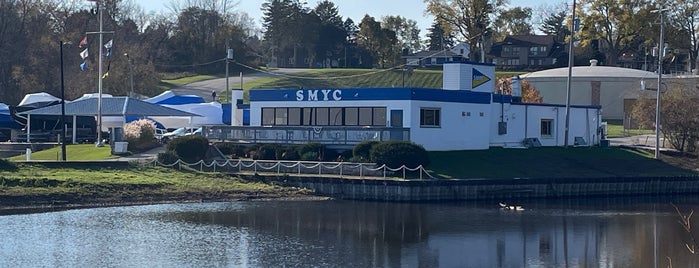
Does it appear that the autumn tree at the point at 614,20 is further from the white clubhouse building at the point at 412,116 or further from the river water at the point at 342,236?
the river water at the point at 342,236

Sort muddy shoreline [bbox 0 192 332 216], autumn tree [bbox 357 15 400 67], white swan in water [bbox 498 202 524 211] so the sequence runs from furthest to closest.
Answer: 1. autumn tree [bbox 357 15 400 67]
2. white swan in water [bbox 498 202 524 211]
3. muddy shoreline [bbox 0 192 332 216]

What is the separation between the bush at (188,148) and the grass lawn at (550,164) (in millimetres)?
12069

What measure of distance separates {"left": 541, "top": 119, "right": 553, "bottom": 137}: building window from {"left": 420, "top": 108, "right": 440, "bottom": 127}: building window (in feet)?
37.5

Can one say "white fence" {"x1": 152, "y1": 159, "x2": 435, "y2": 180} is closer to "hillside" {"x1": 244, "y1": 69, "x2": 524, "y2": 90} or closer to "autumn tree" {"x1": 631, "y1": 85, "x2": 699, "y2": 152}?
"autumn tree" {"x1": 631, "y1": 85, "x2": 699, "y2": 152}

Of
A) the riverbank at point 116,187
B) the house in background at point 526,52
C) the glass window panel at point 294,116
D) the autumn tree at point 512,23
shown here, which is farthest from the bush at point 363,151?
the house in background at point 526,52

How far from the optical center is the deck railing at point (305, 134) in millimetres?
53844

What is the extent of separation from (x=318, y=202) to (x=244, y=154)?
383 inches

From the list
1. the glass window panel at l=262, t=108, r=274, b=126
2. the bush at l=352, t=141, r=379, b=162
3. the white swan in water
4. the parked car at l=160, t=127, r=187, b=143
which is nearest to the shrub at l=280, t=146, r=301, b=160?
the bush at l=352, t=141, r=379, b=162

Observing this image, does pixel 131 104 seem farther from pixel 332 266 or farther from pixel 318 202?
pixel 332 266

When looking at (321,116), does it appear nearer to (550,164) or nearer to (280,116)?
(280,116)

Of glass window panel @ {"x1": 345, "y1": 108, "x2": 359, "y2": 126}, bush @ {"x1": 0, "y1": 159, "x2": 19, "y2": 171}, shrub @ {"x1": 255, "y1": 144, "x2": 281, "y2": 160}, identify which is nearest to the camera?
bush @ {"x1": 0, "y1": 159, "x2": 19, "y2": 171}

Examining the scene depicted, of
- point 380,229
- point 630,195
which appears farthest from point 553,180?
point 380,229

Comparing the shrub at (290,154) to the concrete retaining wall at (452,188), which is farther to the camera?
the shrub at (290,154)

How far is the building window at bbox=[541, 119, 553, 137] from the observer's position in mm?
66375
